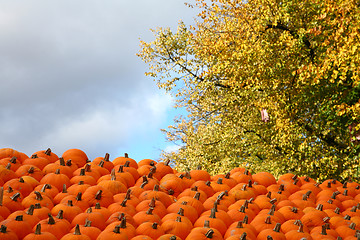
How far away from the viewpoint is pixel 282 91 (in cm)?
1269

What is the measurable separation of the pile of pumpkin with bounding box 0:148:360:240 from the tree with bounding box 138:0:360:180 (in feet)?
21.4

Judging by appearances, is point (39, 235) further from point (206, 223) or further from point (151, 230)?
point (206, 223)

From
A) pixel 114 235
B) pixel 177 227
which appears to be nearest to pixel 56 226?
pixel 114 235

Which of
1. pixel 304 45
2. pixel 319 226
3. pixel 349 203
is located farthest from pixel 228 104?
pixel 319 226

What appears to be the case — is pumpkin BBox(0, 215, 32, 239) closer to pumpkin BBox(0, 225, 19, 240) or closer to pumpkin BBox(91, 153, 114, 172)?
pumpkin BBox(0, 225, 19, 240)

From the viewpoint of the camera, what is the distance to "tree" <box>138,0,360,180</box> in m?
11.7

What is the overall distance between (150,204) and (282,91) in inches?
393

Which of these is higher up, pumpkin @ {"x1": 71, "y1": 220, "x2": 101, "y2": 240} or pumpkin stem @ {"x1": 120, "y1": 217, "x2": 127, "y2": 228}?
pumpkin stem @ {"x1": 120, "y1": 217, "x2": 127, "y2": 228}

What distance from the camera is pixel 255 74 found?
12648 millimetres

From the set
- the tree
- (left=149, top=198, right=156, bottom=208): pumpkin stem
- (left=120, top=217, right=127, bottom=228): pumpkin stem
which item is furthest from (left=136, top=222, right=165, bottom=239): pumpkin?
the tree

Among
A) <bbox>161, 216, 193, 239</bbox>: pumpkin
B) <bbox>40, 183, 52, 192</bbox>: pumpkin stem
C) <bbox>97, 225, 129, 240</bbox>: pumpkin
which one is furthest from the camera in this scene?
<bbox>40, 183, 52, 192</bbox>: pumpkin stem

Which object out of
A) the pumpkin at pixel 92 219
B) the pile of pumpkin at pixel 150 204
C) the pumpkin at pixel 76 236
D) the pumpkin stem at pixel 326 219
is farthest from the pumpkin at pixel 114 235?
the pumpkin stem at pixel 326 219

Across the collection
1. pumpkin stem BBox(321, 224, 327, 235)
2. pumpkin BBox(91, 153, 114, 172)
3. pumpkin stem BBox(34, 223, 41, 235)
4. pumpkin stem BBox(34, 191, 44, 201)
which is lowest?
pumpkin stem BBox(34, 223, 41, 235)

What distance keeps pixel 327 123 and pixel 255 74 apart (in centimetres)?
287
